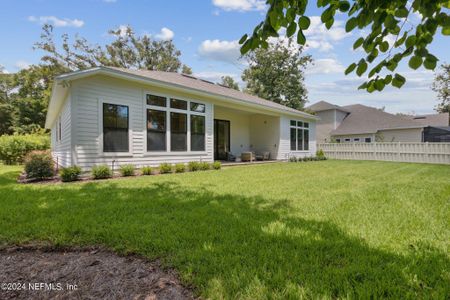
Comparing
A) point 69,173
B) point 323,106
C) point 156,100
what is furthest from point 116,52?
point 69,173

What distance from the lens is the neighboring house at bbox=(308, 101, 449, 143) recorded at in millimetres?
22422

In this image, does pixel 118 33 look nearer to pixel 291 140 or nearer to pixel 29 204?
pixel 291 140

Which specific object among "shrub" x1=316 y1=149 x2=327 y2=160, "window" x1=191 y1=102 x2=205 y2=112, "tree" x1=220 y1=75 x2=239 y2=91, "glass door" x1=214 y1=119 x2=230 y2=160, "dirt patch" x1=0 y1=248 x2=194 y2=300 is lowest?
"dirt patch" x1=0 y1=248 x2=194 y2=300

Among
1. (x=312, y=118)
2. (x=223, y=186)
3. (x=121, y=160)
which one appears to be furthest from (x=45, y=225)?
(x=312, y=118)

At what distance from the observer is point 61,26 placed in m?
22.4

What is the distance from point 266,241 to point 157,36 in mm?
29635

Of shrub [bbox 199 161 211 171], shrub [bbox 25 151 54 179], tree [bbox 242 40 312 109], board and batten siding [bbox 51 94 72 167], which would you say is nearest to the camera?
shrub [bbox 25 151 54 179]

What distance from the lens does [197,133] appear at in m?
10.8

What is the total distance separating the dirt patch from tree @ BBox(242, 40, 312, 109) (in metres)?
27.1

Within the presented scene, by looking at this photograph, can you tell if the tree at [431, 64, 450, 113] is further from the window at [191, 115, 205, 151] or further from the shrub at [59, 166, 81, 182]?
the shrub at [59, 166, 81, 182]

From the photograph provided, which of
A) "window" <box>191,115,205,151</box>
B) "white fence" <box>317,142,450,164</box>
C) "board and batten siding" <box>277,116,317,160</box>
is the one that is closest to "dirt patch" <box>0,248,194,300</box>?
"window" <box>191,115,205,151</box>

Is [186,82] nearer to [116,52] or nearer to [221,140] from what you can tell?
[221,140]

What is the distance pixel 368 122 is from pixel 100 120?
2482 cm

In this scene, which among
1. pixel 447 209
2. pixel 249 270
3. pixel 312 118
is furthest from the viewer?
pixel 312 118
